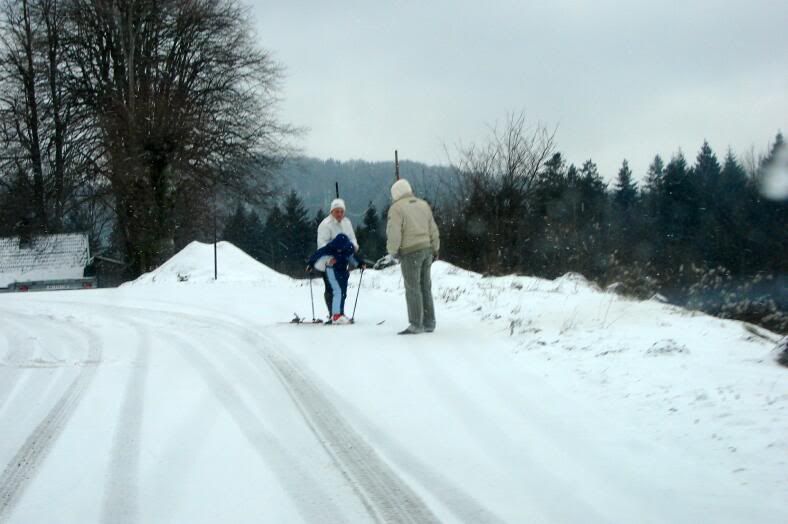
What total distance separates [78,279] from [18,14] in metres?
13.1

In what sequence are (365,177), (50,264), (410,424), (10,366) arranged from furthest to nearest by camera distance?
(365,177) < (50,264) < (10,366) < (410,424)

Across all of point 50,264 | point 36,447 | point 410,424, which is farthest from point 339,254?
point 50,264

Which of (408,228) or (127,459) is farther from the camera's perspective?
(408,228)

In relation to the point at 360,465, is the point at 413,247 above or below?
above

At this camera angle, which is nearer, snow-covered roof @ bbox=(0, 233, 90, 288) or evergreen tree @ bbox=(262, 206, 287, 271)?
snow-covered roof @ bbox=(0, 233, 90, 288)

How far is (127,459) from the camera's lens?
14.5 feet

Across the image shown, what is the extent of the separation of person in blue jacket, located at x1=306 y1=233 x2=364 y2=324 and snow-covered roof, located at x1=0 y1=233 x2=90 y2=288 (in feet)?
101

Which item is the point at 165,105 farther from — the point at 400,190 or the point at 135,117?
the point at 400,190

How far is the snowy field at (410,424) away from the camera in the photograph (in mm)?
3730

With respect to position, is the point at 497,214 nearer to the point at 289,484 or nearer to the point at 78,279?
the point at 289,484

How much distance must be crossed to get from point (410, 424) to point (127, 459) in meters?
1.89

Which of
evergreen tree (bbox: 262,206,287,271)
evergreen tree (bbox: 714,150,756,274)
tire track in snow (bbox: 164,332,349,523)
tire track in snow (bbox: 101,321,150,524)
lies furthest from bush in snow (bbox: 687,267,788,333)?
evergreen tree (bbox: 262,206,287,271)

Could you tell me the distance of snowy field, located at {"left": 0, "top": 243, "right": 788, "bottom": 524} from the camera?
12.2 feet

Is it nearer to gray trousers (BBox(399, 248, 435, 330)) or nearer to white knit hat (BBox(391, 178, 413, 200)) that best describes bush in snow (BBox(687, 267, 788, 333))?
gray trousers (BBox(399, 248, 435, 330))
